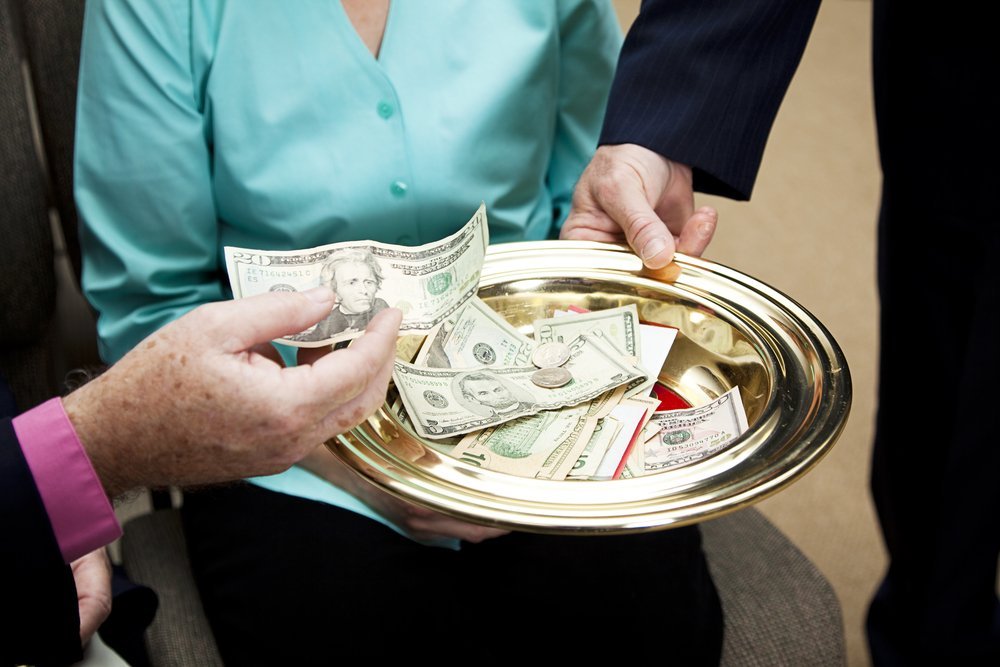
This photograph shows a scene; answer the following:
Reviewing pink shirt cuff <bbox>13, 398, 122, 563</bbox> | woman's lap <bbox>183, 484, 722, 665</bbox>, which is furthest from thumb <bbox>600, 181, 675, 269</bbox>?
pink shirt cuff <bbox>13, 398, 122, 563</bbox>

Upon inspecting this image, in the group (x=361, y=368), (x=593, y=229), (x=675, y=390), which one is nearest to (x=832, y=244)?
(x=593, y=229)

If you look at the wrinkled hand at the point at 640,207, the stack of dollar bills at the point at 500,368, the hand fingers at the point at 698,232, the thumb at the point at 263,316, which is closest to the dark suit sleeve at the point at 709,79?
the wrinkled hand at the point at 640,207

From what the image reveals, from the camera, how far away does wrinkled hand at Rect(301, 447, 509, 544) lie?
106 centimetres

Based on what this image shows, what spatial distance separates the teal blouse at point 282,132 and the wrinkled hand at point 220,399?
1.11 ft

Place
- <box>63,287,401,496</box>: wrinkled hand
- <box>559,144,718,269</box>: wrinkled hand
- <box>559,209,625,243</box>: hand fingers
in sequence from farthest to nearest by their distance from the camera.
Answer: <box>559,209,625,243</box>: hand fingers
<box>559,144,718,269</box>: wrinkled hand
<box>63,287,401,496</box>: wrinkled hand

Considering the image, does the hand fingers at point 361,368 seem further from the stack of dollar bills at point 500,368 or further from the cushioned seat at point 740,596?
the cushioned seat at point 740,596

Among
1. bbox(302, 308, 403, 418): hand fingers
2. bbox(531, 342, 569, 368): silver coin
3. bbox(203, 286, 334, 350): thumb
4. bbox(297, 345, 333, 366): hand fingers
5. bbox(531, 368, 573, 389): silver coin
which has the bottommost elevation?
bbox(297, 345, 333, 366): hand fingers

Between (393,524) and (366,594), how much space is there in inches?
3.9

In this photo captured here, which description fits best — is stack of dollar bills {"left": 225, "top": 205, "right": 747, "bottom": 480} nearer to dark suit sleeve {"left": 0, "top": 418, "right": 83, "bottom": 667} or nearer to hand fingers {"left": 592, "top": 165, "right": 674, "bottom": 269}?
hand fingers {"left": 592, "top": 165, "right": 674, "bottom": 269}

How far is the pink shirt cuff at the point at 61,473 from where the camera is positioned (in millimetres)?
775

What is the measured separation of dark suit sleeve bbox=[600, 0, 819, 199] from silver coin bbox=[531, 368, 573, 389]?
1.37 ft

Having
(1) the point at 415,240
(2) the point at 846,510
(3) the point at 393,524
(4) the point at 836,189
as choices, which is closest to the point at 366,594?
(3) the point at 393,524

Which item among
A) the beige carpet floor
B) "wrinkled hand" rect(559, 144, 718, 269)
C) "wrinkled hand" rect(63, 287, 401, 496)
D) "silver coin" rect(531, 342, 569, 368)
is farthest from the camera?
the beige carpet floor

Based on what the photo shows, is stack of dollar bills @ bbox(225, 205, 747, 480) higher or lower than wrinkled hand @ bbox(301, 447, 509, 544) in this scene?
higher
